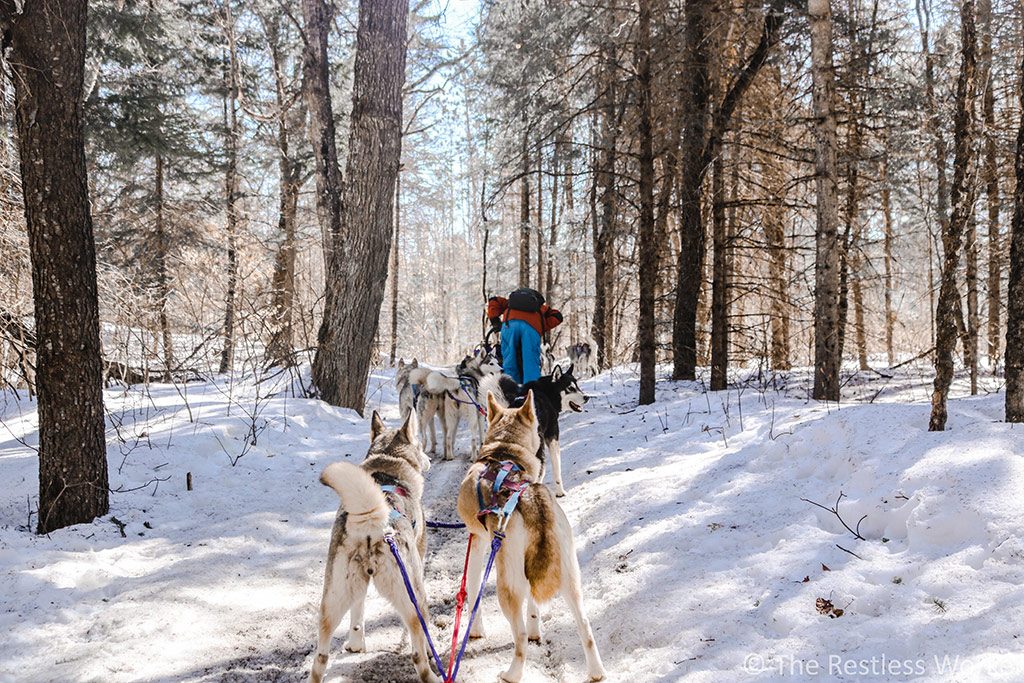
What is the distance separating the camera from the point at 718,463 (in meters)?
5.48

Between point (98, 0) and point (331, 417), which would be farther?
point (98, 0)

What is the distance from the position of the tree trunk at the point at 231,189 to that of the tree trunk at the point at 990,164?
952 centimetres

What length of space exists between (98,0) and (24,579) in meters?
12.6

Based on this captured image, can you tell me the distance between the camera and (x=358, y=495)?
2.85m

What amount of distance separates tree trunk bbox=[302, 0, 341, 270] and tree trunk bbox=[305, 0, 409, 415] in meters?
2.12

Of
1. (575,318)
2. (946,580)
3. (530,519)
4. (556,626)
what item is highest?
(575,318)

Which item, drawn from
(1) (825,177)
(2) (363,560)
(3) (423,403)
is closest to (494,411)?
(2) (363,560)

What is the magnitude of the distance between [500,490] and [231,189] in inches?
690

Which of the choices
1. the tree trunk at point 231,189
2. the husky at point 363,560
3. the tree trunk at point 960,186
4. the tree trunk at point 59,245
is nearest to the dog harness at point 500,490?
the husky at point 363,560

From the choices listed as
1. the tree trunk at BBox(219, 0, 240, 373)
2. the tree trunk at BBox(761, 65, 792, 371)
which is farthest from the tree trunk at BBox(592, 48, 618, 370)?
the tree trunk at BBox(219, 0, 240, 373)

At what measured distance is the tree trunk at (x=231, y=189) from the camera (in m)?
9.50

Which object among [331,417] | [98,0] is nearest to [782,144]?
[331,417]

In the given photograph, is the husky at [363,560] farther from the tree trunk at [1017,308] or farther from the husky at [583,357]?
the husky at [583,357]

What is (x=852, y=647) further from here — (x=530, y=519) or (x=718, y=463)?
(x=718, y=463)
